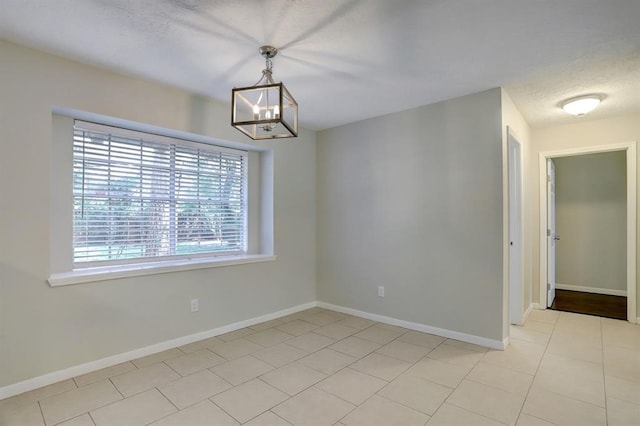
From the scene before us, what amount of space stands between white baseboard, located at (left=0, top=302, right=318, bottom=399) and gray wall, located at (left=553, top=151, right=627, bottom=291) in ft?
17.0

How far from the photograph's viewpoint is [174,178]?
11.2 ft

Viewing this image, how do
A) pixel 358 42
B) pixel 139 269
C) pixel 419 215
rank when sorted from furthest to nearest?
pixel 419 215, pixel 139 269, pixel 358 42

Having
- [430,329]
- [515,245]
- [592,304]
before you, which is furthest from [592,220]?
[430,329]

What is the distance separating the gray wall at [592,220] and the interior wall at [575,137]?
4.25 ft

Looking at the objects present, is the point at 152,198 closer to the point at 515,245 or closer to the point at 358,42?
the point at 358,42

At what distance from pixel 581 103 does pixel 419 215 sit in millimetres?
1899

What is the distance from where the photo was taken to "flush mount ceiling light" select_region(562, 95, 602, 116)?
3.18m

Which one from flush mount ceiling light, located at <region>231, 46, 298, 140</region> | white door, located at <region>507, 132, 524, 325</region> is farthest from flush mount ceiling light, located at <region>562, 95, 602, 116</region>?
flush mount ceiling light, located at <region>231, 46, 298, 140</region>

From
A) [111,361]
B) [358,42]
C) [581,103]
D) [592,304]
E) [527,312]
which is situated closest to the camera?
[358,42]

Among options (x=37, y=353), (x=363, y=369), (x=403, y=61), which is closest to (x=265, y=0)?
(x=403, y=61)

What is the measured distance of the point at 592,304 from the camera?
15.2 ft

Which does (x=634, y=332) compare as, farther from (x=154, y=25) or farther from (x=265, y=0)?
(x=154, y=25)

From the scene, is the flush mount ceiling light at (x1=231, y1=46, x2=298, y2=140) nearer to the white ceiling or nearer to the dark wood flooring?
the white ceiling

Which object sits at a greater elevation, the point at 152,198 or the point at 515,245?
the point at 152,198
